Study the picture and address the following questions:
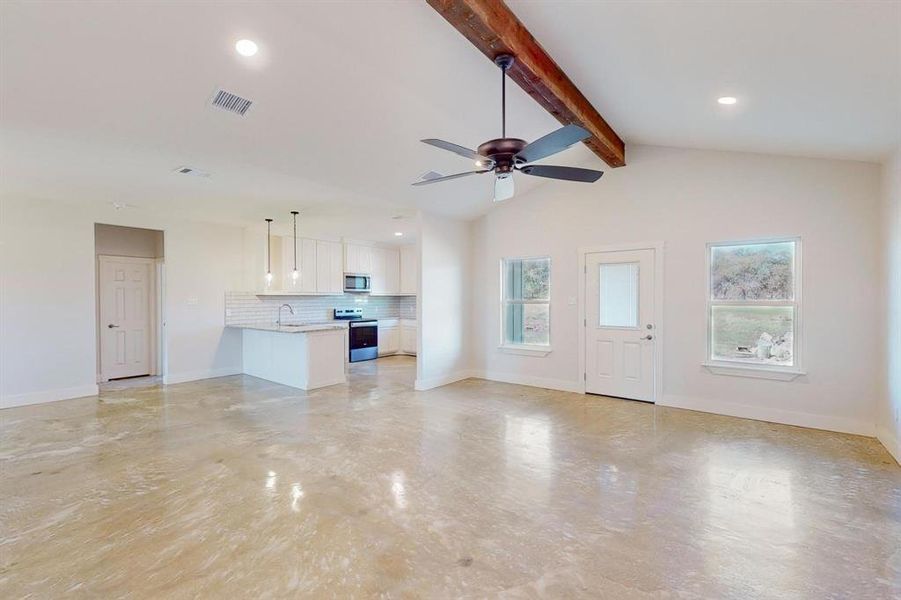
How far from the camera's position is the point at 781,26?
2170mm

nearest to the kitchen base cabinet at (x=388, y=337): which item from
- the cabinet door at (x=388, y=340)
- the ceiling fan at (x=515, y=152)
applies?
the cabinet door at (x=388, y=340)

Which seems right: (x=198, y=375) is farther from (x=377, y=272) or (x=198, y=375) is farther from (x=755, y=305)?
(x=755, y=305)

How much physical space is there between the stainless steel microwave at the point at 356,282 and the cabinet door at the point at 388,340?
1040 millimetres

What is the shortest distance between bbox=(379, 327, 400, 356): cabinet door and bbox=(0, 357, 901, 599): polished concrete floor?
4561 mm

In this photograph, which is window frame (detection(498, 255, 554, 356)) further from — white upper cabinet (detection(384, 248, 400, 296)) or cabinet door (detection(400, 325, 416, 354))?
white upper cabinet (detection(384, 248, 400, 296))

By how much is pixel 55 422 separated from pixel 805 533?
6.56 meters

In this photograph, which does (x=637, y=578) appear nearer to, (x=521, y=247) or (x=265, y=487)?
(x=265, y=487)

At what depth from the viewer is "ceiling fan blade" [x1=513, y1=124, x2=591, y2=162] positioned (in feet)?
7.36

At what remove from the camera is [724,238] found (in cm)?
466

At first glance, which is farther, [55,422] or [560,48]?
[55,422]

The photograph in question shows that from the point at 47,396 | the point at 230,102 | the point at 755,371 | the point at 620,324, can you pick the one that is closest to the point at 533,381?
the point at 620,324

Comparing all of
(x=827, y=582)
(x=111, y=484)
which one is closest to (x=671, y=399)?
(x=827, y=582)

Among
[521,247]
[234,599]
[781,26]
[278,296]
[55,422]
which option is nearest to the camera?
[234,599]

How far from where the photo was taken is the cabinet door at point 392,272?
9336mm
